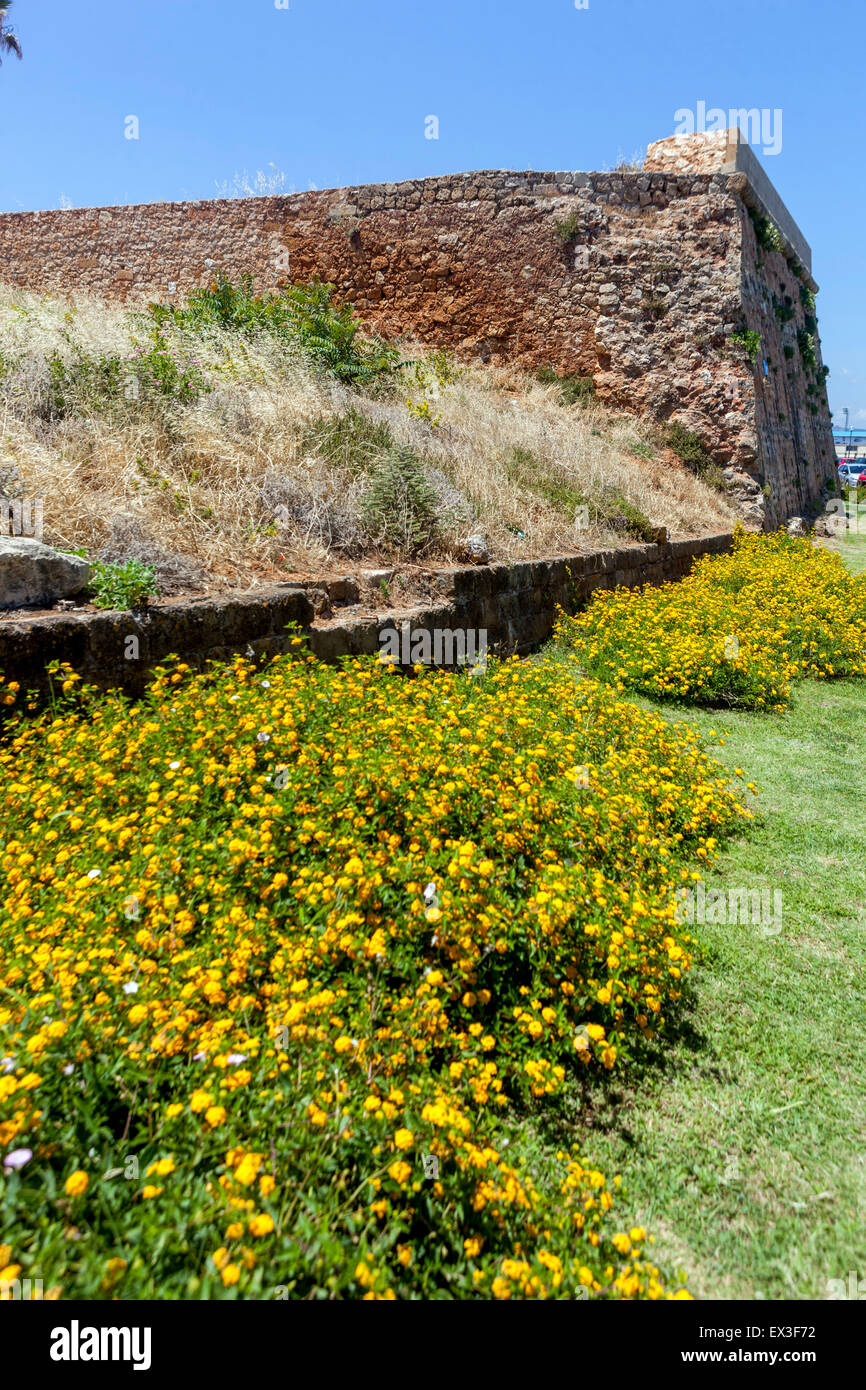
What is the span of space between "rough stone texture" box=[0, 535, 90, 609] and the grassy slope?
10.4ft

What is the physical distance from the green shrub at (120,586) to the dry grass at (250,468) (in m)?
0.33

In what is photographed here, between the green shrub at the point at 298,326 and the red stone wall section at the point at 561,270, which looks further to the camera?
the red stone wall section at the point at 561,270

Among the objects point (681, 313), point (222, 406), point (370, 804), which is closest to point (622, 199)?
point (681, 313)

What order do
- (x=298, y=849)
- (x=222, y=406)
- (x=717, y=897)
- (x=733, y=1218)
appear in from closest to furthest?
1. (x=733, y=1218)
2. (x=298, y=849)
3. (x=717, y=897)
4. (x=222, y=406)

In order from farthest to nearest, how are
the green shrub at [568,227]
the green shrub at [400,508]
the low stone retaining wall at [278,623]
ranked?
the green shrub at [568,227] < the green shrub at [400,508] < the low stone retaining wall at [278,623]

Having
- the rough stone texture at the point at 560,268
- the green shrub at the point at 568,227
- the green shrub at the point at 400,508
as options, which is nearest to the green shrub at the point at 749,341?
the rough stone texture at the point at 560,268

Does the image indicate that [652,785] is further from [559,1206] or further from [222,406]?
[222,406]

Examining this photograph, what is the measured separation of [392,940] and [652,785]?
1784 millimetres

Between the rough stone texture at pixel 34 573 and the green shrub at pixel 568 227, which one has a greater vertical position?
the green shrub at pixel 568 227

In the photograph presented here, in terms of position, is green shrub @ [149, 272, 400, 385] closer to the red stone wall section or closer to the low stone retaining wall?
the low stone retaining wall

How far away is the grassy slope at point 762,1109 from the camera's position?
1.64 m

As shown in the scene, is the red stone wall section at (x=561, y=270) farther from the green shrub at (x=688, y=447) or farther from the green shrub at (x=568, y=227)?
the green shrub at (x=688, y=447)

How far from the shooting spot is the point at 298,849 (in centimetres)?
246

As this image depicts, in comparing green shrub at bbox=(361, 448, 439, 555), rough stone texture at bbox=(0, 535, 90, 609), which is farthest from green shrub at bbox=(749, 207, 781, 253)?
rough stone texture at bbox=(0, 535, 90, 609)
